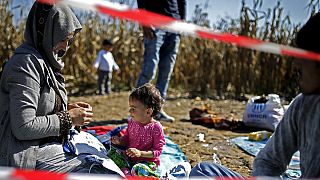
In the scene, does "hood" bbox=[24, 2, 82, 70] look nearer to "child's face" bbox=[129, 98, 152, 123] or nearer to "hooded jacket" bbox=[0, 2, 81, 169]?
"hooded jacket" bbox=[0, 2, 81, 169]

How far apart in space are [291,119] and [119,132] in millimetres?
2247

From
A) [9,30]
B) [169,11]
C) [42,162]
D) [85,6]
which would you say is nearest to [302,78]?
[85,6]

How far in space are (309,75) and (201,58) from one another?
800cm

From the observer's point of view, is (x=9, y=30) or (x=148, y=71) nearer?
(x=148, y=71)

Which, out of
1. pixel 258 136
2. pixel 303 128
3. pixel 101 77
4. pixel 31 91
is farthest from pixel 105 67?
pixel 303 128

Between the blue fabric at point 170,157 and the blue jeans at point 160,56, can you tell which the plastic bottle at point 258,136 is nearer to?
the blue fabric at point 170,157

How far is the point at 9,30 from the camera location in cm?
869

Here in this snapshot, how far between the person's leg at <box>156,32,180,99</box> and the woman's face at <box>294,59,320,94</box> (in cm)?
372

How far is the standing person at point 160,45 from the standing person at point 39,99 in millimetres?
2335

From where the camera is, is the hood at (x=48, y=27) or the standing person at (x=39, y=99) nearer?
the standing person at (x=39, y=99)

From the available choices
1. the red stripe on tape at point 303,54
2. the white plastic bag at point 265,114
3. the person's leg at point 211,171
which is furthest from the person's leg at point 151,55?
the red stripe on tape at point 303,54

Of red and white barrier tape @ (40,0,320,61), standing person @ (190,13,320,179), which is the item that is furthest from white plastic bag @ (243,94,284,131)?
red and white barrier tape @ (40,0,320,61)

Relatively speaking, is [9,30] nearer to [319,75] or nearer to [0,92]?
[0,92]

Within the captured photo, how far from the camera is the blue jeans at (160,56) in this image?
16.8 ft
